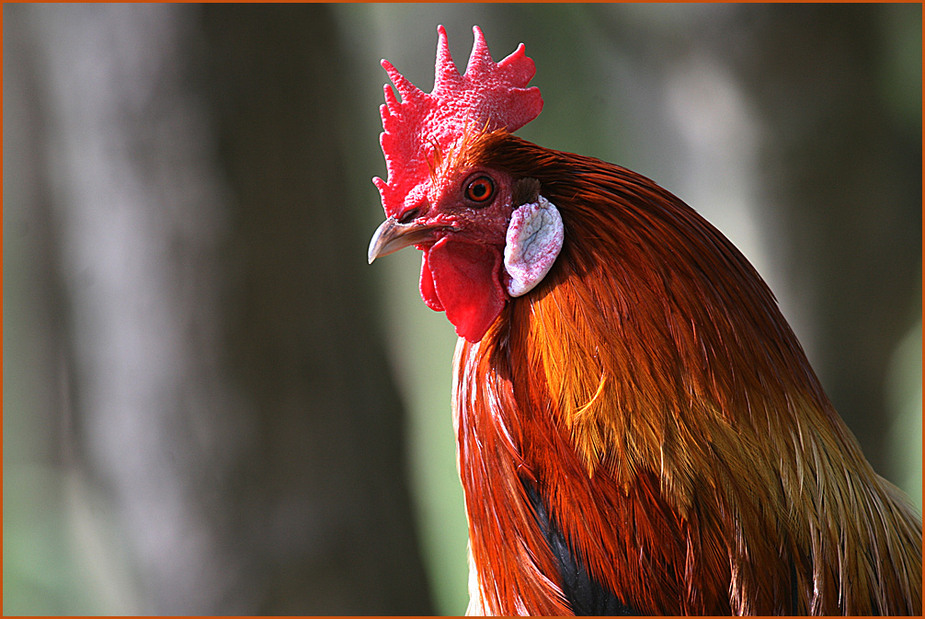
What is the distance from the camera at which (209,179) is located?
159 cm

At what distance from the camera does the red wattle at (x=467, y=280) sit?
37.4 inches

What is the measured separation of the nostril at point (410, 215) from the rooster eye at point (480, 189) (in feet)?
0.24

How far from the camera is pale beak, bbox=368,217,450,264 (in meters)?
0.90

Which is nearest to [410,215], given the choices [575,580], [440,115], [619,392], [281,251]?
[440,115]

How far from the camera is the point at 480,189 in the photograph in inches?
36.4

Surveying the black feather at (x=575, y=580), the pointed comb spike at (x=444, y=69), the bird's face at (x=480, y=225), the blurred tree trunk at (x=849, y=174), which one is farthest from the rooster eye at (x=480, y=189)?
the blurred tree trunk at (x=849, y=174)

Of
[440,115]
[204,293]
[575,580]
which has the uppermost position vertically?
[440,115]

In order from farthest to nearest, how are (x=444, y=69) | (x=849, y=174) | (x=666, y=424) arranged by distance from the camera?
(x=849, y=174) → (x=444, y=69) → (x=666, y=424)

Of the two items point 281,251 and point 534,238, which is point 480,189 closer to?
point 534,238

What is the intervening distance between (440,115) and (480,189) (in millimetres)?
140

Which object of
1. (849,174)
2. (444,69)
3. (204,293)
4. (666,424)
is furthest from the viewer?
(849,174)

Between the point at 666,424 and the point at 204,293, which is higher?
the point at 204,293

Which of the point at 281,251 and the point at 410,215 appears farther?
the point at 281,251

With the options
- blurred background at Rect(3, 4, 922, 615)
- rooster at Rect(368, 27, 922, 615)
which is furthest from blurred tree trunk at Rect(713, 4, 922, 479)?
rooster at Rect(368, 27, 922, 615)
